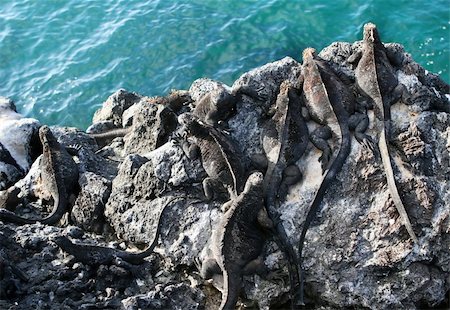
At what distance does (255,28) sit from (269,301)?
8503 mm

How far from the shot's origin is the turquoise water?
38.7 ft

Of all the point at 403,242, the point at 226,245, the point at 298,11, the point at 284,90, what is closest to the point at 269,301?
the point at 226,245

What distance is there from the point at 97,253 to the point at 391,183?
127 inches

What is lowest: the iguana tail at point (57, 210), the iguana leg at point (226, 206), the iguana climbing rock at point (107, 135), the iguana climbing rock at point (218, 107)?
the iguana tail at point (57, 210)

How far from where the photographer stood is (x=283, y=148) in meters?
6.06

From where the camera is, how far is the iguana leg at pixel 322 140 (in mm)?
5974

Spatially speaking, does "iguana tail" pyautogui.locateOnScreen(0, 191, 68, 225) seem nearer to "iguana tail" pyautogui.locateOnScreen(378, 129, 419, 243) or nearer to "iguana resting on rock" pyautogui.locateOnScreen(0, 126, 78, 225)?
"iguana resting on rock" pyautogui.locateOnScreen(0, 126, 78, 225)

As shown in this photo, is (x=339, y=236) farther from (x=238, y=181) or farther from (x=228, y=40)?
(x=228, y=40)

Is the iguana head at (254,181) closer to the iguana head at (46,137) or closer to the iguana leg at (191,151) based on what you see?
the iguana leg at (191,151)

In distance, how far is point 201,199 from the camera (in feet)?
20.0

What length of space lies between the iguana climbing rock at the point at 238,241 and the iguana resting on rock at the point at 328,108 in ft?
1.58

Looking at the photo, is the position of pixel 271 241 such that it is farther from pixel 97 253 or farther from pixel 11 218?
pixel 11 218

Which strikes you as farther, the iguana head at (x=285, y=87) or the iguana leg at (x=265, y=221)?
the iguana head at (x=285, y=87)

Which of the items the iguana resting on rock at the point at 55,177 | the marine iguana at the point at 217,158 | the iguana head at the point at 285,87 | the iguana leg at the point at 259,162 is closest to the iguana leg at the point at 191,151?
the marine iguana at the point at 217,158
